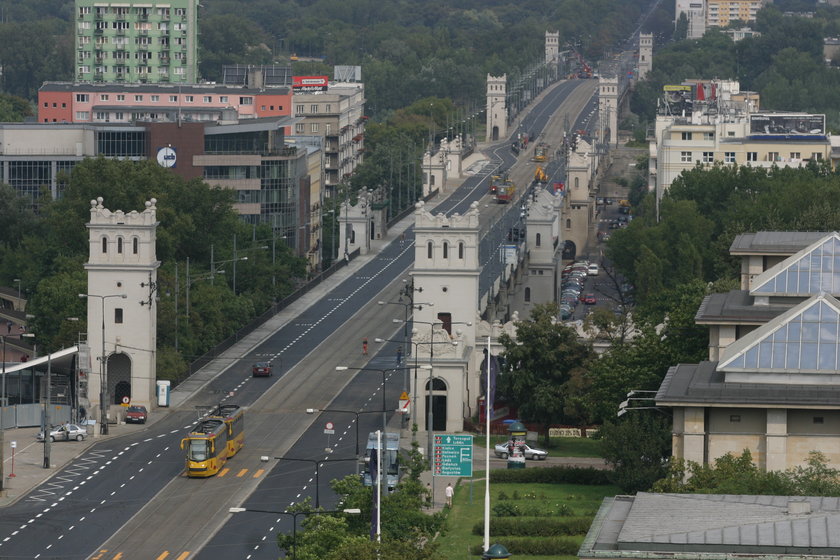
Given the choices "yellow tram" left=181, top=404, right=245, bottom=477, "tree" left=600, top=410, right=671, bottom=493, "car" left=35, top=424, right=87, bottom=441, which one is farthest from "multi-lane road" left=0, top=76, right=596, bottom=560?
"tree" left=600, top=410, right=671, bottom=493

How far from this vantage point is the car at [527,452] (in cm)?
14388

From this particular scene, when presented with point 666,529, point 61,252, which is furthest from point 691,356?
Result: point 61,252

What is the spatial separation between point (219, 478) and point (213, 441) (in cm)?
213

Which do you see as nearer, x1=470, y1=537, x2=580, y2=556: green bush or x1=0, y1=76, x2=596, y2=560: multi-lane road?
x1=470, y1=537, x2=580, y2=556: green bush

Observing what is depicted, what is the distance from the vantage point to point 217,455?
465 feet

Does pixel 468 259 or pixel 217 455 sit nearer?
pixel 217 455

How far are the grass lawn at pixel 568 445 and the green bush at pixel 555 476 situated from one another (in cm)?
982

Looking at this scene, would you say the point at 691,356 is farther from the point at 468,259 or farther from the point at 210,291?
the point at 210,291

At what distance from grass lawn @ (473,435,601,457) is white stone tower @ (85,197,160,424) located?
80.3ft

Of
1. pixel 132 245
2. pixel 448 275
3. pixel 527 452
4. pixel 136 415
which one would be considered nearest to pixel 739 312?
pixel 527 452

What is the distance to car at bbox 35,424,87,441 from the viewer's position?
151m

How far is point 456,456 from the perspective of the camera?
12169 cm

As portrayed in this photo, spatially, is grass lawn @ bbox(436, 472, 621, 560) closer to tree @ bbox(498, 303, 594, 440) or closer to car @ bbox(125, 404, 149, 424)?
tree @ bbox(498, 303, 594, 440)

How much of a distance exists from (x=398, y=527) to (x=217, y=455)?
32.9 m
